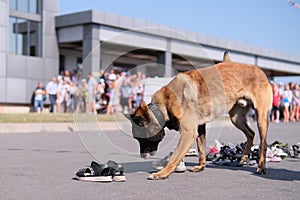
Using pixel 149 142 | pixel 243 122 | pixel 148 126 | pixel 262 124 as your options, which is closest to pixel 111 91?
pixel 243 122

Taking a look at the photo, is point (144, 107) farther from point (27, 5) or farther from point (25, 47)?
point (27, 5)

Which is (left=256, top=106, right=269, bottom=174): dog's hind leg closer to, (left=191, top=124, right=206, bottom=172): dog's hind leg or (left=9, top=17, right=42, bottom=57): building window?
(left=191, top=124, right=206, bottom=172): dog's hind leg

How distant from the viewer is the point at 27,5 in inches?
1145

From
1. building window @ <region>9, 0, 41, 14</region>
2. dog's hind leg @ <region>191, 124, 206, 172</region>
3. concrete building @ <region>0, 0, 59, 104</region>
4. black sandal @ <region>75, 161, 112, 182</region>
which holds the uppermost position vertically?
building window @ <region>9, 0, 41, 14</region>

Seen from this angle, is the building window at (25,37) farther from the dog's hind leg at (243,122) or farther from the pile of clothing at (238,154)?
the dog's hind leg at (243,122)

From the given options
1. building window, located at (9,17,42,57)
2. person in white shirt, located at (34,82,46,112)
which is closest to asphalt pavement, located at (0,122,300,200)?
person in white shirt, located at (34,82,46,112)

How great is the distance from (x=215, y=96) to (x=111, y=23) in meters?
23.3

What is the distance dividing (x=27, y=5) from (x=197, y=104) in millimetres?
24745

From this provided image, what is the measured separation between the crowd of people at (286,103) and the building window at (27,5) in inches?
573

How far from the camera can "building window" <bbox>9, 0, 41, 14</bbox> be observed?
92.6 ft

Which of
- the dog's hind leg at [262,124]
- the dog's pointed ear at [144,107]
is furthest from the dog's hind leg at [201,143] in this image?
the dog's pointed ear at [144,107]

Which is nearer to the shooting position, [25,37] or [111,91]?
[111,91]

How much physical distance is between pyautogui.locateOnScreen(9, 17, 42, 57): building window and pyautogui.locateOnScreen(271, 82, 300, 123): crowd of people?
45.8 feet

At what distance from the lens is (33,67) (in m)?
28.4
